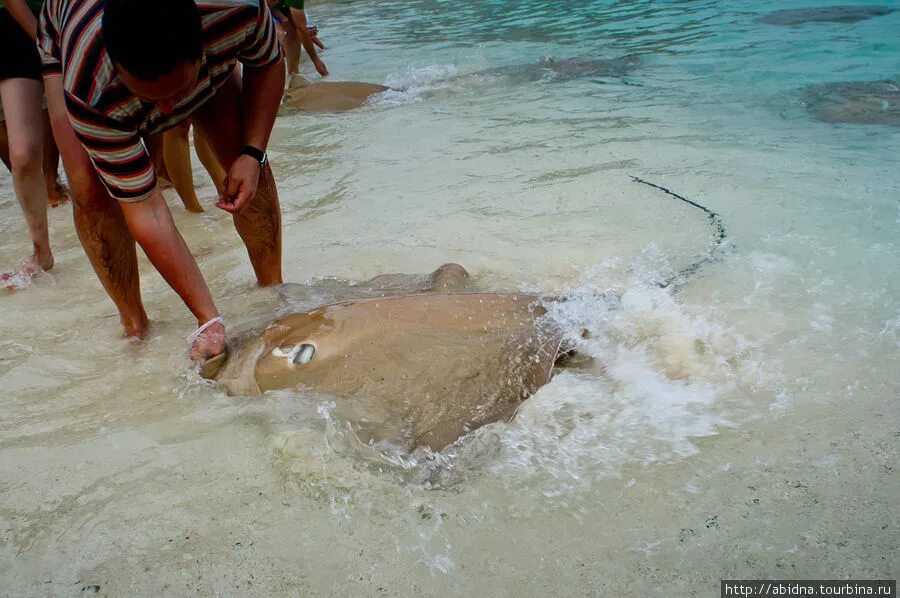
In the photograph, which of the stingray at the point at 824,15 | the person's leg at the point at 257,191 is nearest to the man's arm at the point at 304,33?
the person's leg at the point at 257,191

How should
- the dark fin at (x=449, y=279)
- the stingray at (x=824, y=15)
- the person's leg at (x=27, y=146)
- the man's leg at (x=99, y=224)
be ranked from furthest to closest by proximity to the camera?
the stingray at (x=824, y=15) < the person's leg at (x=27, y=146) < the dark fin at (x=449, y=279) < the man's leg at (x=99, y=224)

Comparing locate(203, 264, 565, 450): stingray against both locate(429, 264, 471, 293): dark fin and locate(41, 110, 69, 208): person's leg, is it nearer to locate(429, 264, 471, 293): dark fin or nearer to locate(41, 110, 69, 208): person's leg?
locate(429, 264, 471, 293): dark fin

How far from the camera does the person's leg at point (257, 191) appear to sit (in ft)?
8.57

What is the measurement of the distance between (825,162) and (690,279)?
2.11 m

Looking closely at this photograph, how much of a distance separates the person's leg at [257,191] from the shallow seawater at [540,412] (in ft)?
0.52

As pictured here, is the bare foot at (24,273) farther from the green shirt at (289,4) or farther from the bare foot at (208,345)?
the green shirt at (289,4)

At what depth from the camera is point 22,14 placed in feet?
9.25

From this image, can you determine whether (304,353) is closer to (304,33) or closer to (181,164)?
(181,164)

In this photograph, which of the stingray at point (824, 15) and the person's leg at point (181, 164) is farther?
the stingray at point (824, 15)

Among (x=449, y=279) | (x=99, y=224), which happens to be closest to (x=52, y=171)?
(x=99, y=224)

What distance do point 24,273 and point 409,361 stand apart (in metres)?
2.40

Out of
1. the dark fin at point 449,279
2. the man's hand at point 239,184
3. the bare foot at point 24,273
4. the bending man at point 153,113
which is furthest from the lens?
the bare foot at point 24,273

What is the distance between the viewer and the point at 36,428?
2211 millimetres

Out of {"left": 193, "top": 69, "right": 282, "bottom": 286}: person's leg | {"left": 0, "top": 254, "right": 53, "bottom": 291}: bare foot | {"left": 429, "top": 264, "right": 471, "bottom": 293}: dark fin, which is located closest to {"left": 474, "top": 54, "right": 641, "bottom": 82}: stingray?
{"left": 429, "top": 264, "right": 471, "bottom": 293}: dark fin
